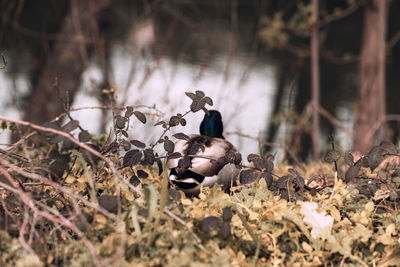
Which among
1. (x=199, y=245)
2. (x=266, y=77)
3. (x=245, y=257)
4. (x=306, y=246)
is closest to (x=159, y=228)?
(x=199, y=245)

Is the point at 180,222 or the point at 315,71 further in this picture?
the point at 315,71

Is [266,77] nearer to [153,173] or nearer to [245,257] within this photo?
[153,173]

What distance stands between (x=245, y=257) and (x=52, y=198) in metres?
0.71

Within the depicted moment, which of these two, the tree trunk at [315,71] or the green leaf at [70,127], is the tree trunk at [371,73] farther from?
the green leaf at [70,127]

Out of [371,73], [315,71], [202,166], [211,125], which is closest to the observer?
[202,166]

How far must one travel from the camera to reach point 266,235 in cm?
→ 162

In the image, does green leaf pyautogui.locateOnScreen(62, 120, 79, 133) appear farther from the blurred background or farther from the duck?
the duck

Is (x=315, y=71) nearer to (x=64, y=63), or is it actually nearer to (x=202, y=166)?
(x=64, y=63)

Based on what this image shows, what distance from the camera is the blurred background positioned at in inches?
167

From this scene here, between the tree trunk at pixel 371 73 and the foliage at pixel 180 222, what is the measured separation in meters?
3.32

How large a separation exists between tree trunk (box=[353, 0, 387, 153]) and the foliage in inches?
131

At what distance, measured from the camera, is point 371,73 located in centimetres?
523

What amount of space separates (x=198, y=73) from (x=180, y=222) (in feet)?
14.9

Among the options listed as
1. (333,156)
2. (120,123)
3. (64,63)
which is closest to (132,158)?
(120,123)
